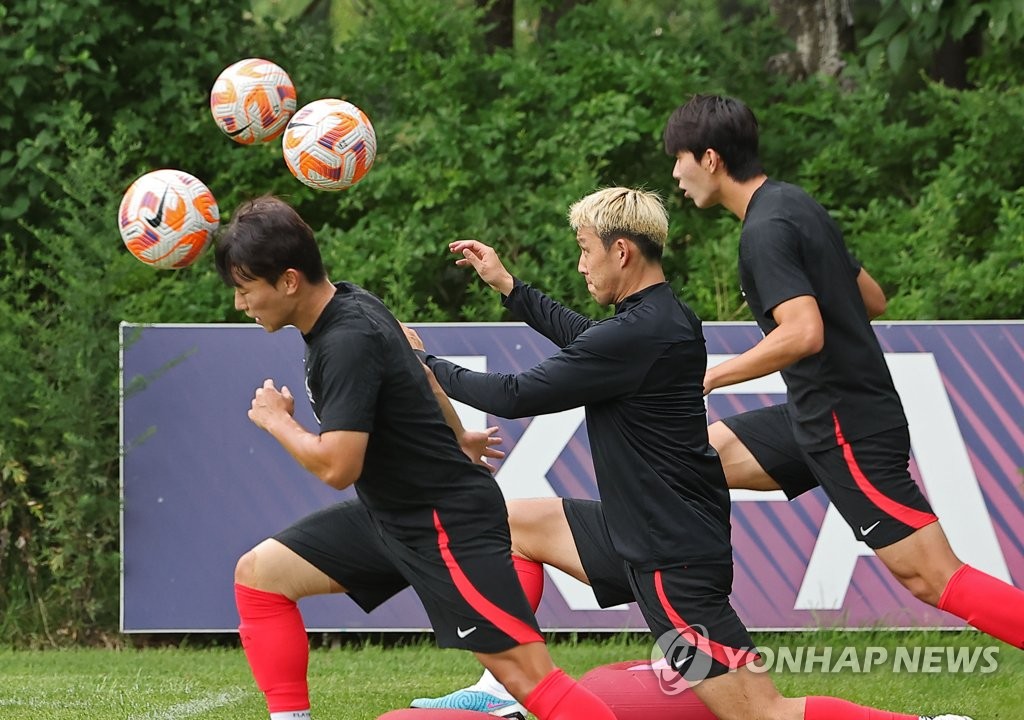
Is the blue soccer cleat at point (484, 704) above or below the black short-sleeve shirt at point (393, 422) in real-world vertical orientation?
below

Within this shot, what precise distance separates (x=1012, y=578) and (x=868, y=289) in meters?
2.54

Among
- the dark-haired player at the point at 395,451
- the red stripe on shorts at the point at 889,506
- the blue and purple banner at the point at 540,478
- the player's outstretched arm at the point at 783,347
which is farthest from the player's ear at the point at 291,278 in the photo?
the blue and purple banner at the point at 540,478

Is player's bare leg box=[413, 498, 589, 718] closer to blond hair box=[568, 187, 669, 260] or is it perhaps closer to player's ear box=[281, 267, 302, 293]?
blond hair box=[568, 187, 669, 260]

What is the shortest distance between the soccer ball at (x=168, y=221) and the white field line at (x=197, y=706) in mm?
1794

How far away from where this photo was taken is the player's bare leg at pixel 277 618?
4.25 meters

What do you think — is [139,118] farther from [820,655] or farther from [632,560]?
[632,560]

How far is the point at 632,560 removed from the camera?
13.8 ft

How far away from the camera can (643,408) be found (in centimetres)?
414

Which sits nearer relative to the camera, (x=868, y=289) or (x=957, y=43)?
(x=868, y=289)

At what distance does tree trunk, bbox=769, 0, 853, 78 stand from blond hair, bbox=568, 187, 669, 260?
7.00 metres

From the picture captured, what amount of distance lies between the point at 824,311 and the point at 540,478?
2.59m

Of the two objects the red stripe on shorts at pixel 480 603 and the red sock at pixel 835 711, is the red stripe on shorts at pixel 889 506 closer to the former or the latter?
the red sock at pixel 835 711

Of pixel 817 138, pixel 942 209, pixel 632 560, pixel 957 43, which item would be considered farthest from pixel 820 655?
pixel 957 43

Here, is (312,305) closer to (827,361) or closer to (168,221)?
(168,221)
